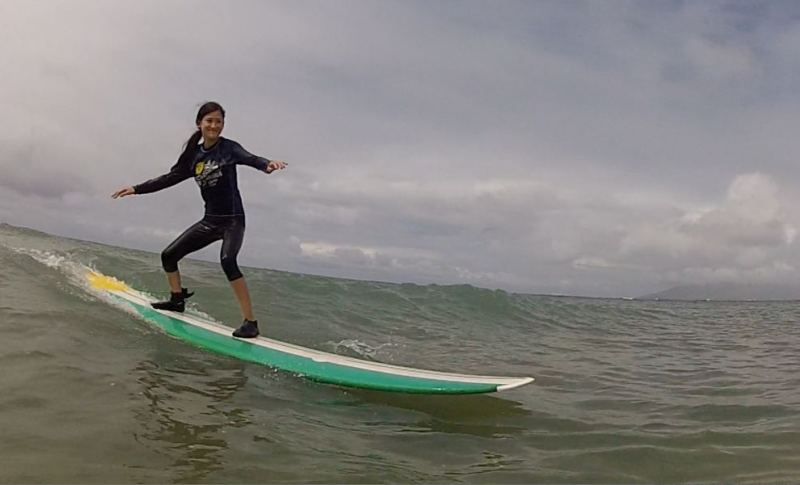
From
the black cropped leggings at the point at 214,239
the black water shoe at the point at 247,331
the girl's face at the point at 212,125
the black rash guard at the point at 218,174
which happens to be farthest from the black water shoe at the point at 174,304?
the girl's face at the point at 212,125

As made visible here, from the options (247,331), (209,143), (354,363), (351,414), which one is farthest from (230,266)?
(351,414)

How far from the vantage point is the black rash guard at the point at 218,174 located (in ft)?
21.4

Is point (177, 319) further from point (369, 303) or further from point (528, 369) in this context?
point (369, 303)

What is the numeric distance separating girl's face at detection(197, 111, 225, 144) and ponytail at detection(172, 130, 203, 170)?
14 cm

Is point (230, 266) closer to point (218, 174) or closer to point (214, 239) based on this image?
point (214, 239)

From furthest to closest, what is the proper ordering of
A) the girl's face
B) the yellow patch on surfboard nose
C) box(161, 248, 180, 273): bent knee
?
the yellow patch on surfboard nose, box(161, 248, 180, 273): bent knee, the girl's face

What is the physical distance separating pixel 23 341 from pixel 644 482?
5852mm

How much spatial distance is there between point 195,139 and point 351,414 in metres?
3.59

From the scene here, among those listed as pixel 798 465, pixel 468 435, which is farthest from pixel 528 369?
pixel 798 465

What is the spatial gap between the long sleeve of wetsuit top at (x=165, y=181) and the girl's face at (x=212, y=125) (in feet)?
2.00

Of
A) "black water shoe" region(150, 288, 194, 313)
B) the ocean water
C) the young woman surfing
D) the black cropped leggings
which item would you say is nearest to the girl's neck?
the young woman surfing

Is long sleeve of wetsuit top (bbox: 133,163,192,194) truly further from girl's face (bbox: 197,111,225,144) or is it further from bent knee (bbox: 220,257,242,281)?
bent knee (bbox: 220,257,242,281)

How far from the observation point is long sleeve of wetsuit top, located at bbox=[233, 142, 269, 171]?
6188mm

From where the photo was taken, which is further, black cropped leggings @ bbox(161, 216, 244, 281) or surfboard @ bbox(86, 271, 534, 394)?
black cropped leggings @ bbox(161, 216, 244, 281)
